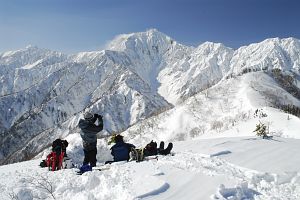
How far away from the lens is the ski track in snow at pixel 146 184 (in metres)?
9.04

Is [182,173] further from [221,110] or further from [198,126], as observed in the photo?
[221,110]

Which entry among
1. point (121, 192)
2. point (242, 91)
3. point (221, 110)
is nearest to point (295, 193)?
point (121, 192)

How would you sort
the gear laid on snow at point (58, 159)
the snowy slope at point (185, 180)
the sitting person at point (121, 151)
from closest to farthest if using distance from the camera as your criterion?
the snowy slope at point (185, 180) < the gear laid on snow at point (58, 159) < the sitting person at point (121, 151)

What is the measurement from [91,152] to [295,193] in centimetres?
806

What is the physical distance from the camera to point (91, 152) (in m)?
15.2

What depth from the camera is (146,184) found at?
31.3 feet

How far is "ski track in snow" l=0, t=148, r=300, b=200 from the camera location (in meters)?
9.04

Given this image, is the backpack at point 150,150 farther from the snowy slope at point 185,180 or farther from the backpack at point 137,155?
the snowy slope at point 185,180

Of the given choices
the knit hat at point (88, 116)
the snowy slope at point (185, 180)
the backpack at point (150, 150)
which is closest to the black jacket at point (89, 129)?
the knit hat at point (88, 116)

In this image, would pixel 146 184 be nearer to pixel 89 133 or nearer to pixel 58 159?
pixel 89 133

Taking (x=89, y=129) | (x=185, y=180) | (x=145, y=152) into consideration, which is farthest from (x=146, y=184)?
(x=145, y=152)

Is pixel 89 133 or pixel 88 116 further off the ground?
pixel 88 116

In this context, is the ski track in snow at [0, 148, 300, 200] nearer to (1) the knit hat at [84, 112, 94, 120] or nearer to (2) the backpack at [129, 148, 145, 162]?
(2) the backpack at [129, 148, 145, 162]

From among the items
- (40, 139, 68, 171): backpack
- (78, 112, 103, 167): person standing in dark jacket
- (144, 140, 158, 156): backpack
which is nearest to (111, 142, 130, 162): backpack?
(144, 140, 158, 156): backpack
